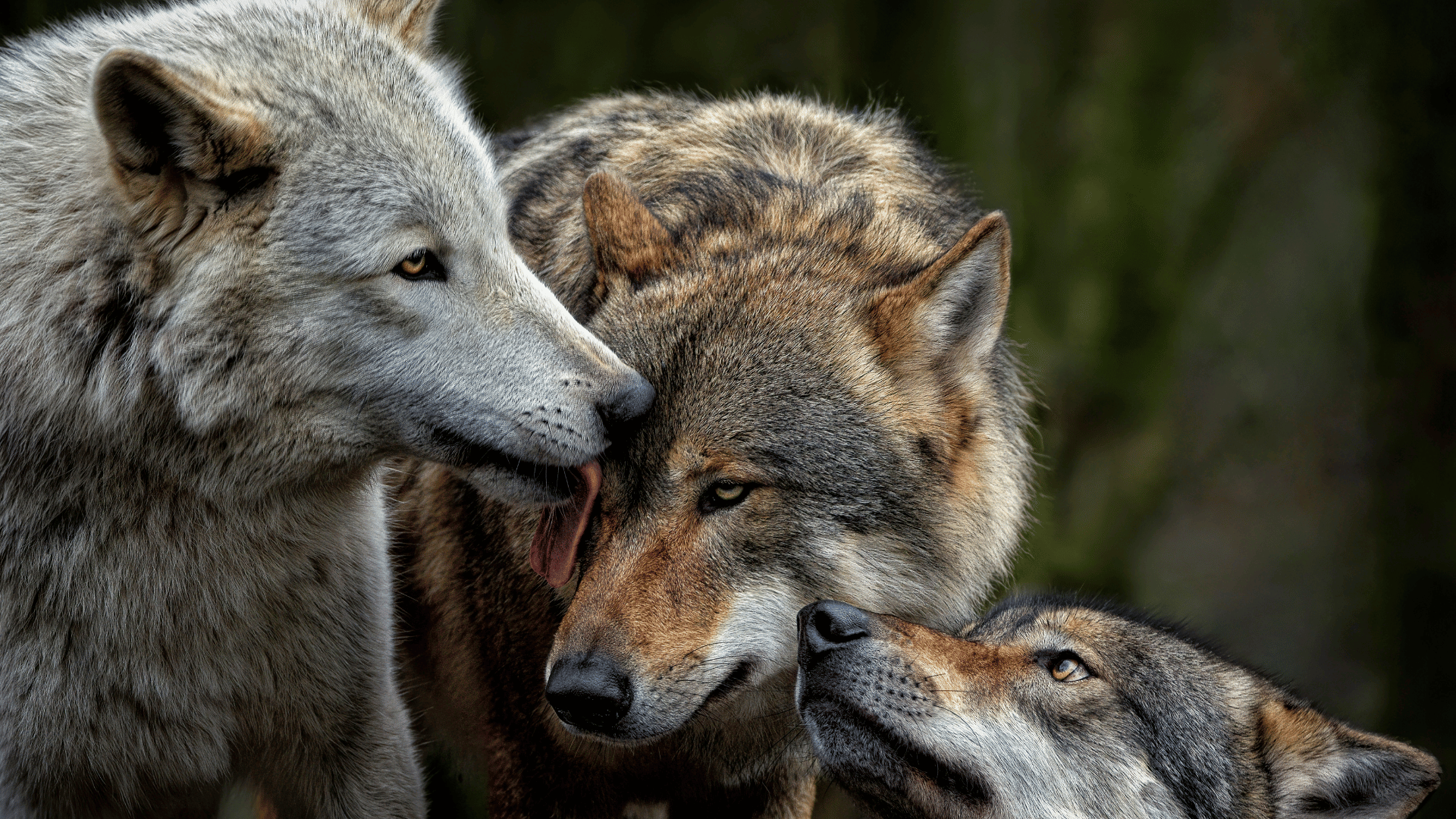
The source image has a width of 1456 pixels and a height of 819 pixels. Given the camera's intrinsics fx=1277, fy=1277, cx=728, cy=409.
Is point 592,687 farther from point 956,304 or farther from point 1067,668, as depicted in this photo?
point 956,304

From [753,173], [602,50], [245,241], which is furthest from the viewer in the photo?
[602,50]

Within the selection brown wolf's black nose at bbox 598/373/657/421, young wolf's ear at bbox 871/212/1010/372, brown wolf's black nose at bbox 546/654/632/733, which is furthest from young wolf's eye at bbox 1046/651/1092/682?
brown wolf's black nose at bbox 598/373/657/421

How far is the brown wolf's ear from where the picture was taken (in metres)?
4.11

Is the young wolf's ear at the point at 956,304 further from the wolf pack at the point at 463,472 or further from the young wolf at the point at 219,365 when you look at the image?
the young wolf at the point at 219,365

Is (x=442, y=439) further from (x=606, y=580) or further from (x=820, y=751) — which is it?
(x=820, y=751)

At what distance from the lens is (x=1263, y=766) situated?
12.1ft

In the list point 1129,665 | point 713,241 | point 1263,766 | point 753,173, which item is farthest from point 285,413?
point 1263,766

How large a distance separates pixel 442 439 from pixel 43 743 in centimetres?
136

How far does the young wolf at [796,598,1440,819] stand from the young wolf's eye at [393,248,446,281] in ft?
4.50

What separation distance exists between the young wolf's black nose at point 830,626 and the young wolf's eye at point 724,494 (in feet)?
1.28

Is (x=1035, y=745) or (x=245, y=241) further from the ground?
(x=245, y=241)

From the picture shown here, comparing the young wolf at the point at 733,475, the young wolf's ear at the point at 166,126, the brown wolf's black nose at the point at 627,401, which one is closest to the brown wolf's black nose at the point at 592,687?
the young wolf at the point at 733,475

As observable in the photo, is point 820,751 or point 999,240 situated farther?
point 999,240

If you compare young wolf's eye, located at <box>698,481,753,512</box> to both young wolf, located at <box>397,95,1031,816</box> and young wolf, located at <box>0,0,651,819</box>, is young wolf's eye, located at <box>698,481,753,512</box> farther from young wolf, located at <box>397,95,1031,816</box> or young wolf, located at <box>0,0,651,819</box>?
young wolf, located at <box>0,0,651,819</box>
